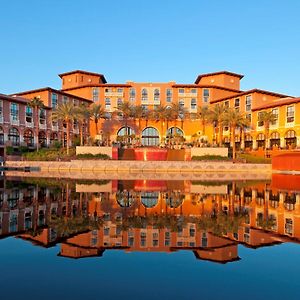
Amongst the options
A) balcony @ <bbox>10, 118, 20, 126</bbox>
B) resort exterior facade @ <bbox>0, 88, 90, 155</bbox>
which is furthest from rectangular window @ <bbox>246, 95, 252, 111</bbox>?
balcony @ <bbox>10, 118, 20, 126</bbox>

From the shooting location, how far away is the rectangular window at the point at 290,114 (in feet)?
208

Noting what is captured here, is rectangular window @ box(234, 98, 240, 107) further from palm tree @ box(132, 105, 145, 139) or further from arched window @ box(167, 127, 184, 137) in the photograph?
palm tree @ box(132, 105, 145, 139)

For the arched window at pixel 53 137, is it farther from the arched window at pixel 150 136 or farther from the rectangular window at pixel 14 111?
the arched window at pixel 150 136

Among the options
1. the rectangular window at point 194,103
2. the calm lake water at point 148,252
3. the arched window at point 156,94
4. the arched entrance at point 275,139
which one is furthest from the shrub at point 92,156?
the rectangular window at point 194,103

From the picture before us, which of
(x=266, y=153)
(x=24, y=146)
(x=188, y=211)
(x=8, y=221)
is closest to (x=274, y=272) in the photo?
(x=188, y=211)

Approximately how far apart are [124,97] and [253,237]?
78.9m

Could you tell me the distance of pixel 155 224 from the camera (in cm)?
1140

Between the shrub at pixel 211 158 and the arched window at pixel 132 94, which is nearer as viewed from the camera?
the shrub at pixel 211 158

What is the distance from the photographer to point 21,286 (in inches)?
229

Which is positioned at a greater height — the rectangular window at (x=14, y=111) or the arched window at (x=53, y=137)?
the rectangular window at (x=14, y=111)

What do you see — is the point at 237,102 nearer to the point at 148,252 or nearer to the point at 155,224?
the point at 155,224

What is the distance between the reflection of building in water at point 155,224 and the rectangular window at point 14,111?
5474 centimetres

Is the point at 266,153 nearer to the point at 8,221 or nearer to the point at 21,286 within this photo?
the point at 8,221

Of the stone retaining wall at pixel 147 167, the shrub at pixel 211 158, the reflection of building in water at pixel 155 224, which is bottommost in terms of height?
the reflection of building in water at pixel 155 224
